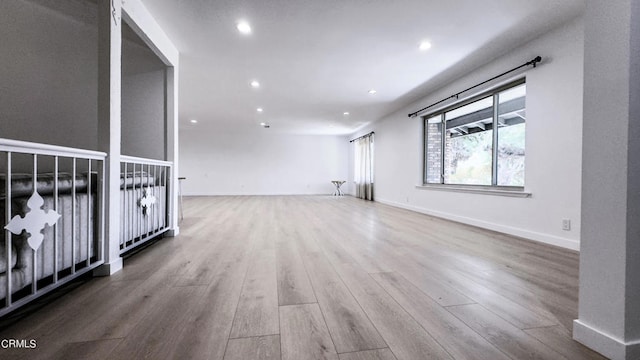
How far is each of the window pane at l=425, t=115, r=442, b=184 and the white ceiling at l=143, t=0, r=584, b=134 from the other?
2.14ft

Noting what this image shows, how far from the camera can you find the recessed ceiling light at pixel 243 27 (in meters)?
2.68

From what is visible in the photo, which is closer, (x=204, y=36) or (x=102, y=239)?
(x=102, y=239)

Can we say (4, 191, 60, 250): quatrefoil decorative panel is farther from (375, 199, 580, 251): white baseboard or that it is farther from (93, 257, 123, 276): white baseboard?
(375, 199, 580, 251): white baseboard

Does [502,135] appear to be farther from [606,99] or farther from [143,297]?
[143,297]

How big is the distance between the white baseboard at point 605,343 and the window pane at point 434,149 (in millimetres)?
4052

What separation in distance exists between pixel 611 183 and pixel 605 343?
0.61 m

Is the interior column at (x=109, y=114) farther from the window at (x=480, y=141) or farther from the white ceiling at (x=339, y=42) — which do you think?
the window at (x=480, y=141)

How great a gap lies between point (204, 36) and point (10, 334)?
9.53ft

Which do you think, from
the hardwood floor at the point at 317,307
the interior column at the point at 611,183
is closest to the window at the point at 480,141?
the hardwood floor at the point at 317,307

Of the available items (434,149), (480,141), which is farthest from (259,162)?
(480,141)

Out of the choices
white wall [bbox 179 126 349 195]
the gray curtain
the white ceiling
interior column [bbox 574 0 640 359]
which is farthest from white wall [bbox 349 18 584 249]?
white wall [bbox 179 126 349 195]

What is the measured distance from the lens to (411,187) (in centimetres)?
560

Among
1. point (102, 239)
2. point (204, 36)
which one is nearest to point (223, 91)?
point (204, 36)

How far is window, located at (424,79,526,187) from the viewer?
335 centimetres
